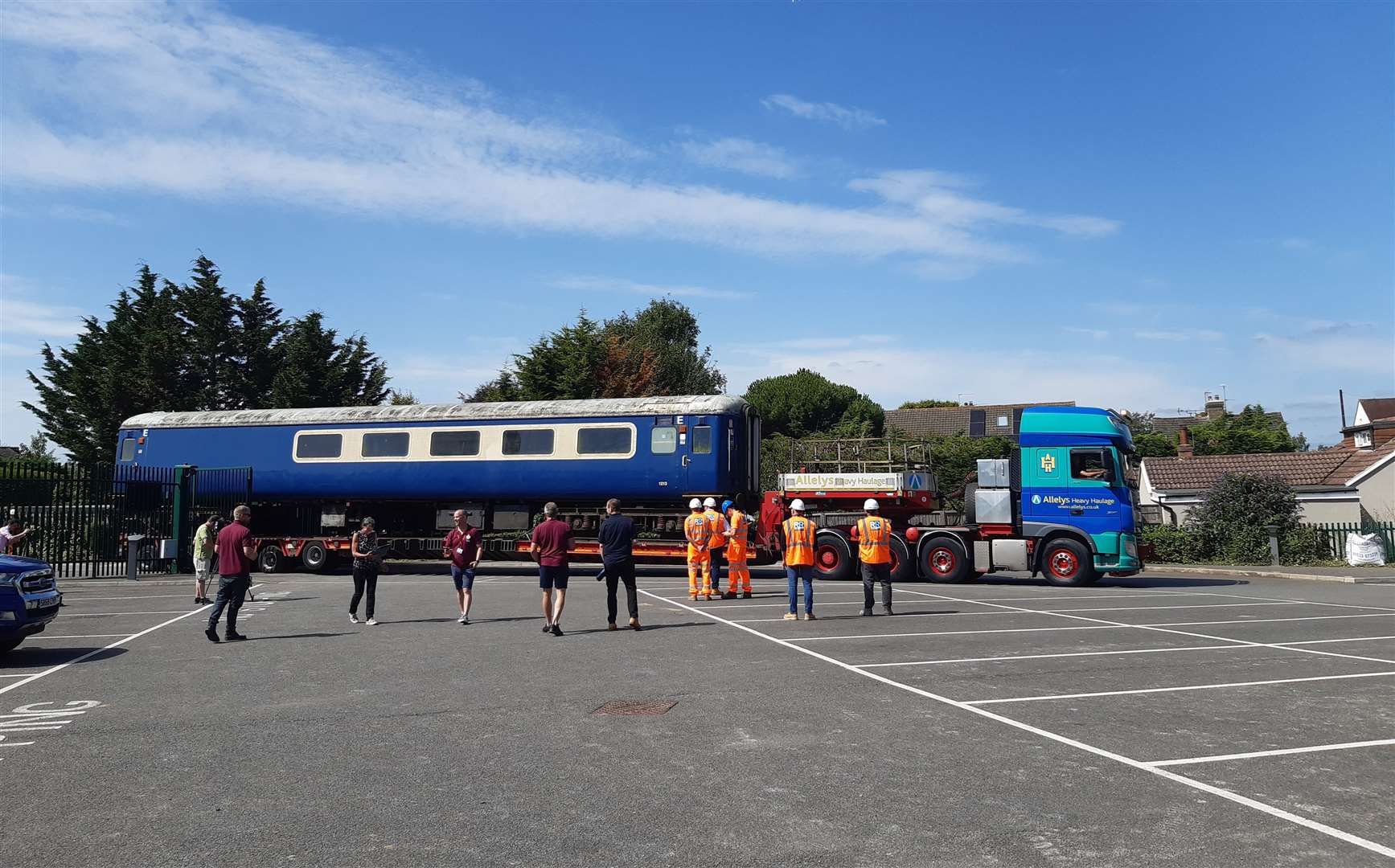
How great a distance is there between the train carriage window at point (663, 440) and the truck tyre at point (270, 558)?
9.96 meters

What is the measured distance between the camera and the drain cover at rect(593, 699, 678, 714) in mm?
7684

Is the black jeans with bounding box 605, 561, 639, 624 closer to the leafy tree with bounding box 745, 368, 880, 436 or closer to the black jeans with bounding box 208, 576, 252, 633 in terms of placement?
the black jeans with bounding box 208, 576, 252, 633

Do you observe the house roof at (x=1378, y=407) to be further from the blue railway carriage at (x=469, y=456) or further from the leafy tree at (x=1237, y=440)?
the blue railway carriage at (x=469, y=456)

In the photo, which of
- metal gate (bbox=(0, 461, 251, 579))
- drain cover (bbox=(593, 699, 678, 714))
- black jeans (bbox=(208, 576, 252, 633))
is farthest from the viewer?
Result: metal gate (bbox=(0, 461, 251, 579))

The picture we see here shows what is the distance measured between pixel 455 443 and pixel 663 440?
17.3 ft

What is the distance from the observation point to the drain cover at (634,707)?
25.2ft

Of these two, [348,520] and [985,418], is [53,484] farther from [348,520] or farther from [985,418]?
[985,418]

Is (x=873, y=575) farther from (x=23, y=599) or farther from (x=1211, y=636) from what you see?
(x=23, y=599)

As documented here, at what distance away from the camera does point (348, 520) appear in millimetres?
25312

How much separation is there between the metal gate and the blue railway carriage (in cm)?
120

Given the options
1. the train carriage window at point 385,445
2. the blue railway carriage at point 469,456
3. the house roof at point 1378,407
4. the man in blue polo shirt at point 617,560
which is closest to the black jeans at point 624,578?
the man in blue polo shirt at point 617,560

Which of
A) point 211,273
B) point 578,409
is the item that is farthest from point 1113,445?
point 211,273

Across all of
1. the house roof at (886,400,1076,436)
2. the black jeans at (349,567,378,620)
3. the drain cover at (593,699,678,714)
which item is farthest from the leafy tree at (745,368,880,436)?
the drain cover at (593,699,678,714)

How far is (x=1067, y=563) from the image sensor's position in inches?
770
